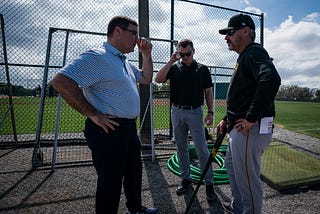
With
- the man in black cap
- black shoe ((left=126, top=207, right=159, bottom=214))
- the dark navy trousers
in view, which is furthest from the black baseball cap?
black shoe ((left=126, top=207, right=159, bottom=214))

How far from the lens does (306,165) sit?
15.7ft

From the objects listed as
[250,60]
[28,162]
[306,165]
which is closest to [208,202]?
[250,60]

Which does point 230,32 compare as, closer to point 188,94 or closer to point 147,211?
point 188,94

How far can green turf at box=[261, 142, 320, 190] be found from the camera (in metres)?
3.90

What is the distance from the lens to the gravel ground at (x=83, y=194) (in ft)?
10.4

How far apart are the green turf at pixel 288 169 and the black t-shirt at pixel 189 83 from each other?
1895 mm

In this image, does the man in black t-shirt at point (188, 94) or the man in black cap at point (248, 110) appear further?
the man in black t-shirt at point (188, 94)

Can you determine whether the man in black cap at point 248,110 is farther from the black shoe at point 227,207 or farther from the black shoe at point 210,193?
the black shoe at point 210,193

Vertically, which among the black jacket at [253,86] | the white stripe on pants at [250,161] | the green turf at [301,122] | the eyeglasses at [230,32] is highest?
the eyeglasses at [230,32]

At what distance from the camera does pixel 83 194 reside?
11.6 ft

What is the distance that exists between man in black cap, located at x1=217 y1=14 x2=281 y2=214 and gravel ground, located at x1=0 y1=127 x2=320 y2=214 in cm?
92

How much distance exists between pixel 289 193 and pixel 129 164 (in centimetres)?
265

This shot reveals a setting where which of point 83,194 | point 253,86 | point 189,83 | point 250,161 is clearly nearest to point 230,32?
point 253,86

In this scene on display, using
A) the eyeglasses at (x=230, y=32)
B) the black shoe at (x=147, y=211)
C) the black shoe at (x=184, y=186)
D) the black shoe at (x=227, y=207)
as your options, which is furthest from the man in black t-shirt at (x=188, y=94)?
the eyeglasses at (x=230, y=32)
